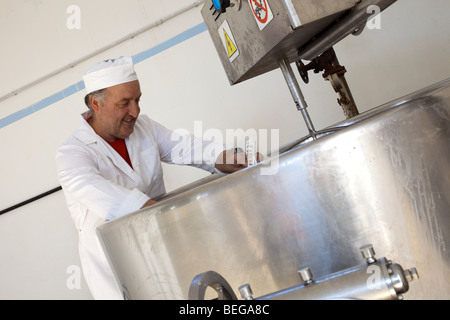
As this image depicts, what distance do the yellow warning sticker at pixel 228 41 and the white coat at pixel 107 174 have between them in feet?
1.26

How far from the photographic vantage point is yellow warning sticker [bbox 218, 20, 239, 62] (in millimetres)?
1015

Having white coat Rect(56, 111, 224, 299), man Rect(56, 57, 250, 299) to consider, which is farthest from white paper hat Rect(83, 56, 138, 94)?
white coat Rect(56, 111, 224, 299)

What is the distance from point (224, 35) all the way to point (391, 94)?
4.61 ft

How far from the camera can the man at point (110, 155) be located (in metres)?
1.38

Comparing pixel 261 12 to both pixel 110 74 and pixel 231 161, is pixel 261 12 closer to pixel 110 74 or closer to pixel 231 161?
pixel 231 161

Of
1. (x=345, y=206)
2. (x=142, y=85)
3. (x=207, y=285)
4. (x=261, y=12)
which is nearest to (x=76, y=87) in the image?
(x=142, y=85)

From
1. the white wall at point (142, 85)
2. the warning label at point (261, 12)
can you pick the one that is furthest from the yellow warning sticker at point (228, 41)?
the white wall at point (142, 85)

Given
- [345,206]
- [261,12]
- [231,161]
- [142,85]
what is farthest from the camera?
[142,85]

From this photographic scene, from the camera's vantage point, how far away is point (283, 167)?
0.68 meters

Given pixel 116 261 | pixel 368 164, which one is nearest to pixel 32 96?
pixel 116 261

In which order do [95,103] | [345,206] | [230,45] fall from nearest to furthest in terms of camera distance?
[345,206] → [230,45] → [95,103]

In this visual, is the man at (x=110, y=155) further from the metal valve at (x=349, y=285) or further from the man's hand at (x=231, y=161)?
the metal valve at (x=349, y=285)

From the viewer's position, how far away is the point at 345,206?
647 millimetres

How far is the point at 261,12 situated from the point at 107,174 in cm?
83
